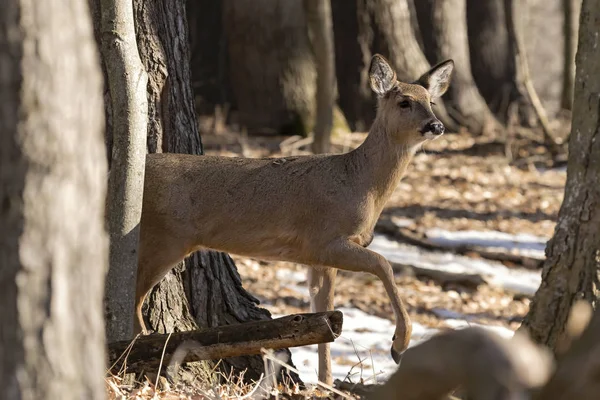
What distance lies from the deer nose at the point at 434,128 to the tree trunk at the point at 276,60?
332 inches

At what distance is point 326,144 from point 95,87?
1019 cm

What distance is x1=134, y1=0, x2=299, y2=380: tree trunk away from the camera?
21.4ft

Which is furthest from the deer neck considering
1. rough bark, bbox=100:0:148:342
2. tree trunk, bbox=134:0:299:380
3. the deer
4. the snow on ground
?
rough bark, bbox=100:0:148:342

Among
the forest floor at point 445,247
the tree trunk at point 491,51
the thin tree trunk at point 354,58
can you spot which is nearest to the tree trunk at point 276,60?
the forest floor at point 445,247

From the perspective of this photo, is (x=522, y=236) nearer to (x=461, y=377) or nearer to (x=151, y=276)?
(x=151, y=276)

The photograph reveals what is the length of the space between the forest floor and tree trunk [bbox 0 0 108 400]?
451cm

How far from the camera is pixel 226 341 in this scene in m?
5.31

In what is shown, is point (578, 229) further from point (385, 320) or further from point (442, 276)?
point (442, 276)

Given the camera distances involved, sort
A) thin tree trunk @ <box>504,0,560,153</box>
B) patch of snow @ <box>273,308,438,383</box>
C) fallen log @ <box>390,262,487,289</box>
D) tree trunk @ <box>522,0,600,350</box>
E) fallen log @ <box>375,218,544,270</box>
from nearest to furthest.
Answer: tree trunk @ <box>522,0,600,350</box>, patch of snow @ <box>273,308,438,383</box>, fallen log @ <box>390,262,487,289</box>, fallen log @ <box>375,218,544,270</box>, thin tree trunk @ <box>504,0,560,153</box>

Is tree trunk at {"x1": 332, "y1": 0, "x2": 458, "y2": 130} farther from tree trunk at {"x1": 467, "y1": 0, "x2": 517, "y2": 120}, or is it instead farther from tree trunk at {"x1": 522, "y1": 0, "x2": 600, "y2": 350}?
tree trunk at {"x1": 522, "y1": 0, "x2": 600, "y2": 350}

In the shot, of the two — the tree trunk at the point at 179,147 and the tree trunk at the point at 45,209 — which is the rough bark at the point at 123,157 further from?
the tree trunk at the point at 45,209

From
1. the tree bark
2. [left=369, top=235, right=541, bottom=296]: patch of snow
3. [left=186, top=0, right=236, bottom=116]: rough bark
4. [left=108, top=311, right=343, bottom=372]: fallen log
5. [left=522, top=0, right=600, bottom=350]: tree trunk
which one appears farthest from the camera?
the tree bark

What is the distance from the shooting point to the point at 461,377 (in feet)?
9.01

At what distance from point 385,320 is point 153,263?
3780 millimetres
